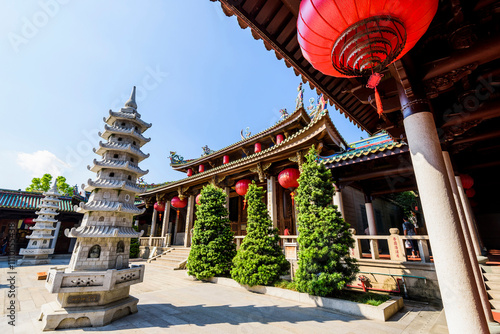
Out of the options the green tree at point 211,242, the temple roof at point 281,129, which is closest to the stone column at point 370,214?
the temple roof at point 281,129

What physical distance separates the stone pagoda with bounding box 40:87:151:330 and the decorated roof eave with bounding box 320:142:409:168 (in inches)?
210

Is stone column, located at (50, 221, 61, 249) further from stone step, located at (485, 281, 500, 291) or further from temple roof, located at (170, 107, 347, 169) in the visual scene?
stone step, located at (485, 281, 500, 291)

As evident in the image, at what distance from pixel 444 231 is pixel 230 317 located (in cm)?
410

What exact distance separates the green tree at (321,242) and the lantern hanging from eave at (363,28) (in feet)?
13.5

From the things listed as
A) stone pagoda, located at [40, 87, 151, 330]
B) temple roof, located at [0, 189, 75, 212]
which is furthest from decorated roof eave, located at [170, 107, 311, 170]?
temple roof, located at [0, 189, 75, 212]

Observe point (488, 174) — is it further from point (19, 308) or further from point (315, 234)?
point (19, 308)

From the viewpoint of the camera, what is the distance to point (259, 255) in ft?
21.5

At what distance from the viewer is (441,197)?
235 cm

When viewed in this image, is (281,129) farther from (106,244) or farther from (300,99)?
(106,244)

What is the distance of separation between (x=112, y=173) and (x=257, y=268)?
15.8 feet

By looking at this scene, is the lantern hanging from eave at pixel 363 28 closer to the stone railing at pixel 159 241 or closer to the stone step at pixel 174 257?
the stone step at pixel 174 257

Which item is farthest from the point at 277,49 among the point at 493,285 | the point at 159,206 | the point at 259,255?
the point at 159,206

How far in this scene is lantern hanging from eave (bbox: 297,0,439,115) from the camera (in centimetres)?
151

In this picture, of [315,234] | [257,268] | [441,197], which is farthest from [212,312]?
[441,197]
